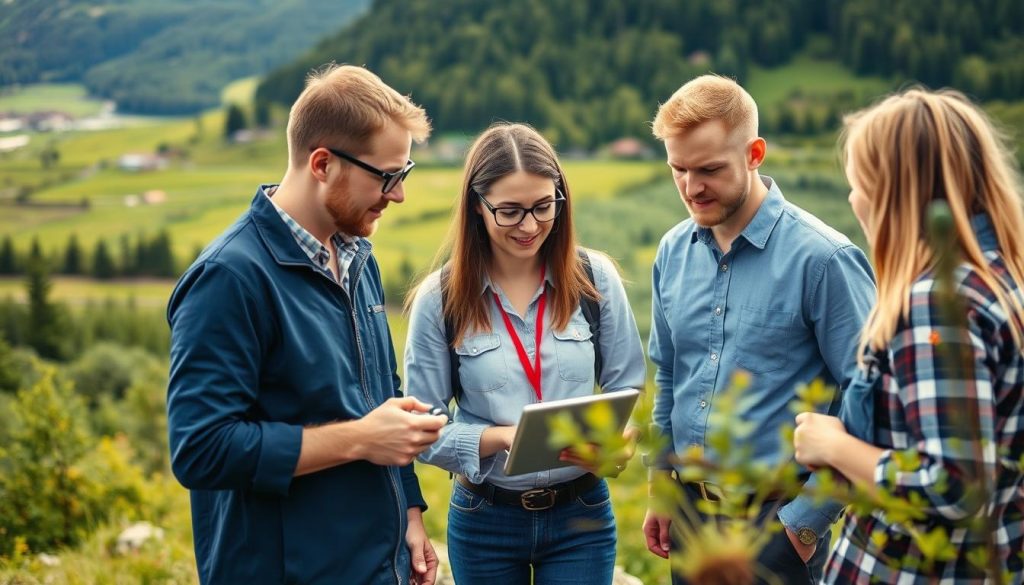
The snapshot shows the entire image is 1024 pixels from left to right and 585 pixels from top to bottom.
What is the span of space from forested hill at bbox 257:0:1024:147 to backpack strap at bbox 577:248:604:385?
6188 centimetres

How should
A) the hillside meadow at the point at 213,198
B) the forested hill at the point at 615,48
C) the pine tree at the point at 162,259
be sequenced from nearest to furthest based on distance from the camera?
1. the hillside meadow at the point at 213,198
2. the pine tree at the point at 162,259
3. the forested hill at the point at 615,48

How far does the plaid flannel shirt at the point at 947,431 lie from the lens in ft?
6.71

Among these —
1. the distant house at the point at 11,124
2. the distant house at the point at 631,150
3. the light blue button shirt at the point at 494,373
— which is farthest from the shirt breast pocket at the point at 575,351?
the distant house at the point at 631,150

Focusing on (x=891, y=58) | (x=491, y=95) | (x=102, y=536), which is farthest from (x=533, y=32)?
(x=102, y=536)

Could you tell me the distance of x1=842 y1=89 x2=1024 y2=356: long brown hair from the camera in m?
2.19

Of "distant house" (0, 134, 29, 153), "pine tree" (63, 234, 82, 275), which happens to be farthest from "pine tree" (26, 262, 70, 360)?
"pine tree" (63, 234, 82, 275)

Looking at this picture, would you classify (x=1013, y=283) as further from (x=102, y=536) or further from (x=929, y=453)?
(x=102, y=536)

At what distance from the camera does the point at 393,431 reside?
2.77m

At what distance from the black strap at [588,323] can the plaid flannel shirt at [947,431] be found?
1.41 meters

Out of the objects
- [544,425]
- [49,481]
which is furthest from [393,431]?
[49,481]

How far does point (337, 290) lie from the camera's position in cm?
297

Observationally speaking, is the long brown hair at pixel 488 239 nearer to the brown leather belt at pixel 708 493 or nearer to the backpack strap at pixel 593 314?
the backpack strap at pixel 593 314

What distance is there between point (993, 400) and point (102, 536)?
21.2ft

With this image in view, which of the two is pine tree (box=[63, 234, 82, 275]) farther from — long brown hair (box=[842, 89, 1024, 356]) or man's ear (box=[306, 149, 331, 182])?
long brown hair (box=[842, 89, 1024, 356])
